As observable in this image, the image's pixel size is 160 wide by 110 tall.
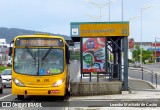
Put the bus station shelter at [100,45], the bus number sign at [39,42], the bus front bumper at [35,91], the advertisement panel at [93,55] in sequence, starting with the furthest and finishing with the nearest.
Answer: the advertisement panel at [93,55] < the bus station shelter at [100,45] < the bus number sign at [39,42] < the bus front bumper at [35,91]

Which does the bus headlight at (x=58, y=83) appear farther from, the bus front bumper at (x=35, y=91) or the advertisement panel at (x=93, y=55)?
the advertisement panel at (x=93, y=55)

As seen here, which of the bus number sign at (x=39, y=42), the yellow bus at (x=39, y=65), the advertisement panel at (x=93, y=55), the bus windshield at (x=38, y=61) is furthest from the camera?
the advertisement panel at (x=93, y=55)

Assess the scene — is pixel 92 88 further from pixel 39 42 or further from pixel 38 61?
pixel 39 42

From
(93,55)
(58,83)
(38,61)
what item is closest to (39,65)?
(38,61)

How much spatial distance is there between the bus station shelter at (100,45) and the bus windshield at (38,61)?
10.6 ft

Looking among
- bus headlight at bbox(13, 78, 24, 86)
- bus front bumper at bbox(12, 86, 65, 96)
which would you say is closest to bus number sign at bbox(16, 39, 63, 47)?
bus headlight at bbox(13, 78, 24, 86)

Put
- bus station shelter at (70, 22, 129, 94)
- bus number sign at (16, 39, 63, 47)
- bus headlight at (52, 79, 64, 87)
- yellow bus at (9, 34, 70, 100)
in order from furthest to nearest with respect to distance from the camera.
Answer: bus station shelter at (70, 22, 129, 94) → bus number sign at (16, 39, 63, 47) → bus headlight at (52, 79, 64, 87) → yellow bus at (9, 34, 70, 100)

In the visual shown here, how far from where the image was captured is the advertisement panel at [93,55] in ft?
83.7

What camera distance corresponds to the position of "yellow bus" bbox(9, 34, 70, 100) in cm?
2077

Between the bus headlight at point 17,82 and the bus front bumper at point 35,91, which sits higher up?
the bus headlight at point 17,82

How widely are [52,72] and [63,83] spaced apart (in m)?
0.70

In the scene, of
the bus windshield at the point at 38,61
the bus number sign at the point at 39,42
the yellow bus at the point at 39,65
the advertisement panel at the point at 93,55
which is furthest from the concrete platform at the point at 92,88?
the bus number sign at the point at 39,42

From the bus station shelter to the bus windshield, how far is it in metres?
3.24

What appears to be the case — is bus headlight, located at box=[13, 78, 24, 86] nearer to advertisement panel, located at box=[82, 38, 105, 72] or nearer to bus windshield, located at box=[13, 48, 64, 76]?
bus windshield, located at box=[13, 48, 64, 76]
